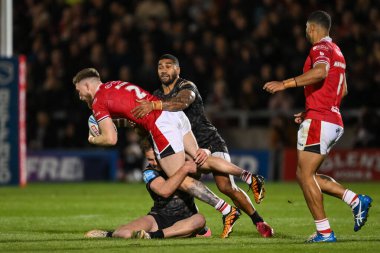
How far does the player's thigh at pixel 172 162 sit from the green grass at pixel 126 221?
83cm

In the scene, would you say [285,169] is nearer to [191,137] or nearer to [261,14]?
[261,14]

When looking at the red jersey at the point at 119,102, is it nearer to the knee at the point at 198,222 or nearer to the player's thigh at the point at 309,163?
the knee at the point at 198,222

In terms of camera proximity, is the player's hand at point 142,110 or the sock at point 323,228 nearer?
the sock at point 323,228

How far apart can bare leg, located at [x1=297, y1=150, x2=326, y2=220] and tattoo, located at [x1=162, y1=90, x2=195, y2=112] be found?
1658mm

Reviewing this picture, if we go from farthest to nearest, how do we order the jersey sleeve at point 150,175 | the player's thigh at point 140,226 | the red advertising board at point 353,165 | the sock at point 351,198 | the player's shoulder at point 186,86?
the red advertising board at point 353,165
the player's shoulder at point 186,86
the jersey sleeve at point 150,175
the player's thigh at point 140,226
the sock at point 351,198

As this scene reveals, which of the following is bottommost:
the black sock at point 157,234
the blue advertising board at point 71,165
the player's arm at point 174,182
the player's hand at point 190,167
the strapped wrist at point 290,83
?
the blue advertising board at point 71,165

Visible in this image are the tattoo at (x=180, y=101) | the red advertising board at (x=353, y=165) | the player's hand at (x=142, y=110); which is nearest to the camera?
the player's hand at (x=142, y=110)

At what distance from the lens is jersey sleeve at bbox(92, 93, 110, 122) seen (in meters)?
10.3

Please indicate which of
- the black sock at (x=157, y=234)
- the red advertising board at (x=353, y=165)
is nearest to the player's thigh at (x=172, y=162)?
the black sock at (x=157, y=234)

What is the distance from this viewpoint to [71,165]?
75.3 feet

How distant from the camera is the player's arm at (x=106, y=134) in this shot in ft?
33.5

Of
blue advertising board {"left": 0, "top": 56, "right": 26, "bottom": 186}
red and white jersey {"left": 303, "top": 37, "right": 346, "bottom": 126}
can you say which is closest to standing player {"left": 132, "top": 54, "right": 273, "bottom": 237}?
red and white jersey {"left": 303, "top": 37, "right": 346, "bottom": 126}

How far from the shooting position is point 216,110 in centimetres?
2212

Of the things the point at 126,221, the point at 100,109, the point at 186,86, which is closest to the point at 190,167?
the point at 100,109
